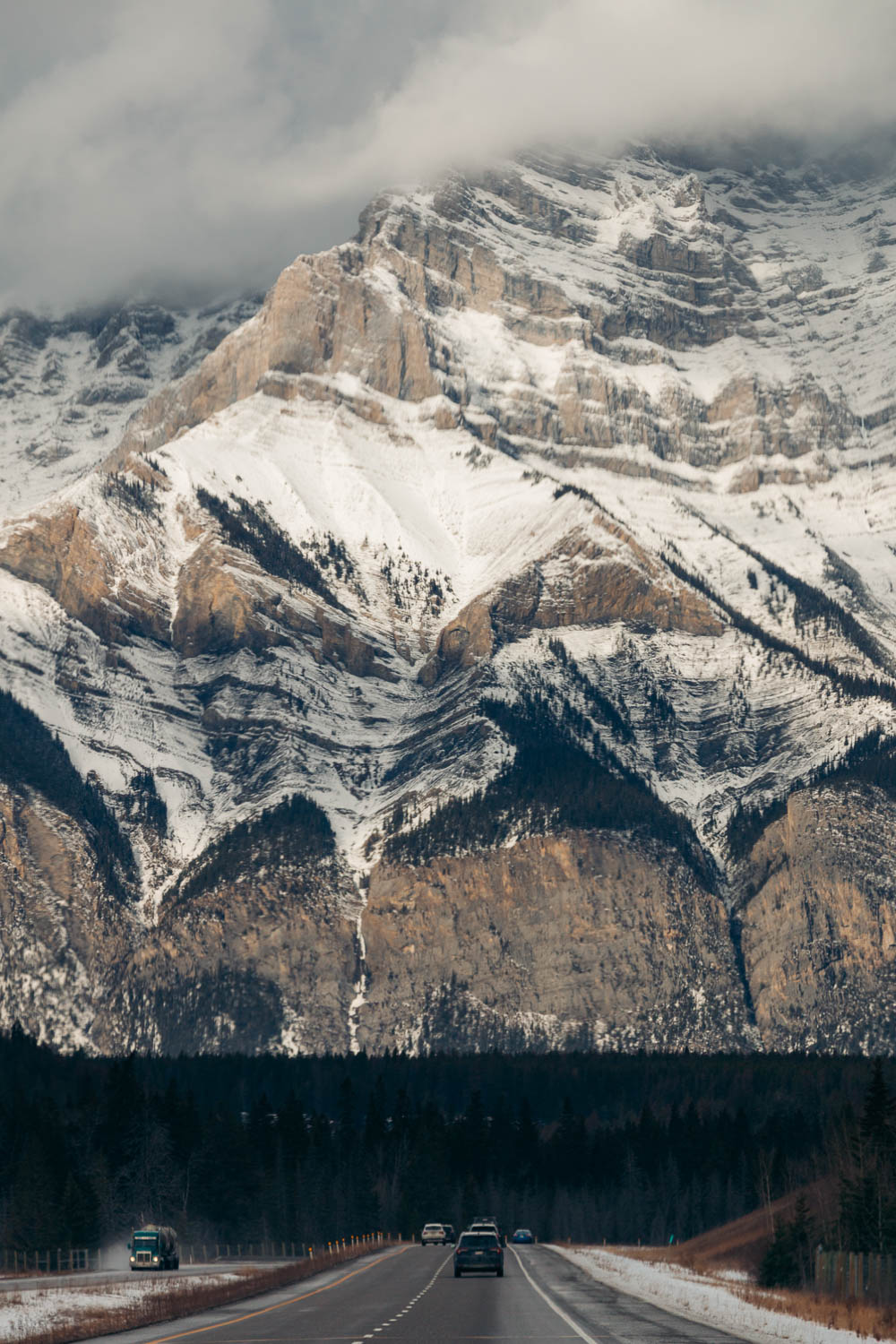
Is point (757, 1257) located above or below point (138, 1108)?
below

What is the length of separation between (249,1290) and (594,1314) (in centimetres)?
2154

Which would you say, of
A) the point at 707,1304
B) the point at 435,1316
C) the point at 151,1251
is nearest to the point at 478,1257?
the point at 707,1304

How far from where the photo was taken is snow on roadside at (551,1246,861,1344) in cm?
6456

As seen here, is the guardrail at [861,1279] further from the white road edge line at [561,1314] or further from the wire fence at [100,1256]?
the wire fence at [100,1256]

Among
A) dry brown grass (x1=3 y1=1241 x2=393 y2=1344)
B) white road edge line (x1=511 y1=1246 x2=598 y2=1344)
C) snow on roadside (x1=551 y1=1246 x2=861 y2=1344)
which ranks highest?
dry brown grass (x1=3 y1=1241 x2=393 y2=1344)

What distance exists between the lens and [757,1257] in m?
157

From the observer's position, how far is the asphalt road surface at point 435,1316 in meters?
60.3

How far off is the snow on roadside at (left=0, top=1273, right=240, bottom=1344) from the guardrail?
2793 centimetres

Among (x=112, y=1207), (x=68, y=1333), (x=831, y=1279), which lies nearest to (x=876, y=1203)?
(x=831, y=1279)

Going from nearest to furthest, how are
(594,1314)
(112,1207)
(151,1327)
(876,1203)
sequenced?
1. (151,1327)
2. (594,1314)
3. (876,1203)
4. (112,1207)

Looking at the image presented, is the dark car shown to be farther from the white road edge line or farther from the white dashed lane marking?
the white road edge line

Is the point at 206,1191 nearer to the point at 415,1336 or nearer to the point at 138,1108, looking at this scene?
the point at 138,1108

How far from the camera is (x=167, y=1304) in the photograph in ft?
251

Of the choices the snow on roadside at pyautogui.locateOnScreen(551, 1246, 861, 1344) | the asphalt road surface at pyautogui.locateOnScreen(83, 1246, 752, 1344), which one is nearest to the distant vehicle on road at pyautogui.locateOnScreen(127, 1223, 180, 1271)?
the asphalt road surface at pyautogui.locateOnScreen(83, 1246, 752, 1344)
